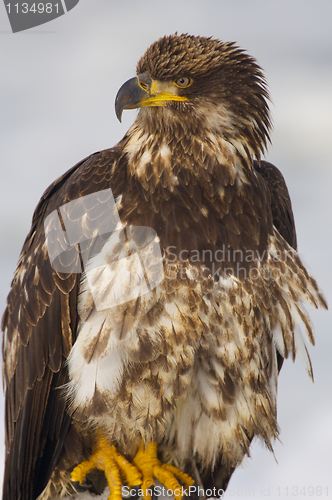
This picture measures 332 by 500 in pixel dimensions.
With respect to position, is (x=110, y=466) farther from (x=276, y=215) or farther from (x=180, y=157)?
(x=276, y=215)

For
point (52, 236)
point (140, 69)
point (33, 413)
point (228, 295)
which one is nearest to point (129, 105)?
point (140, 69)

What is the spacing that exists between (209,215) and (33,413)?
1802 mm

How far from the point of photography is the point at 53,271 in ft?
12.2

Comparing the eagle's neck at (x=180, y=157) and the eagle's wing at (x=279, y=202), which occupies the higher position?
the eagle's neck at (x=180, y=157)

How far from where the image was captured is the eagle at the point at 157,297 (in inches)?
140

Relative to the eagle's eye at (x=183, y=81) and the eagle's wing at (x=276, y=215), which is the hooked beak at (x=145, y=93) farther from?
the eagle's wing at (x=276, y=215)

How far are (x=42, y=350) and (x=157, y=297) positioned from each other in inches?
35.3

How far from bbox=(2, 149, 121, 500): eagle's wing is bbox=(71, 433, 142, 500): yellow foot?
0.77 feet

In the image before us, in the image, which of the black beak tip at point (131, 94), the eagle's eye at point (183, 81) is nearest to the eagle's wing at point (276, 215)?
the eagle's eye at point (183, 81)

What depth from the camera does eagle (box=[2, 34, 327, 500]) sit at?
3.56 metres

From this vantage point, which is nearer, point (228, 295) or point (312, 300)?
point (228, 295)

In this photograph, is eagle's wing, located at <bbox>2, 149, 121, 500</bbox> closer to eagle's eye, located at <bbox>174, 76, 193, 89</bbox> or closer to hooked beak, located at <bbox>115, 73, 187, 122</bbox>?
hooked beak, located at <bbox>115, 73, 187, 122</bbox>

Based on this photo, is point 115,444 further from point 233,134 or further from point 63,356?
point 233,134

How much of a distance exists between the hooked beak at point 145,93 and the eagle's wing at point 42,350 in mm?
393
